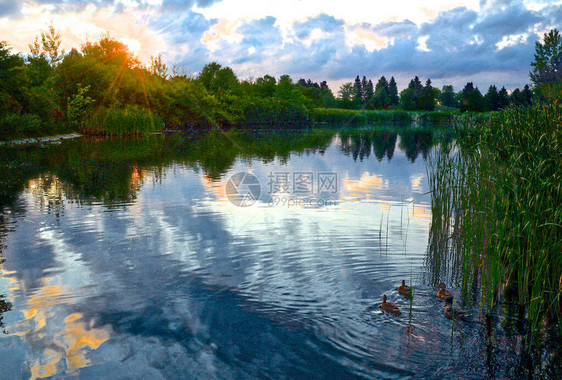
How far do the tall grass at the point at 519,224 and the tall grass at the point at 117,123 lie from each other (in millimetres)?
40115

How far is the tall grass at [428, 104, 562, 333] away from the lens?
18.3ft

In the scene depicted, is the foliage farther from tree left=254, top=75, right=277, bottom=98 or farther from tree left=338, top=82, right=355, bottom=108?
tree left=338, top=82, right=355, bottom=108

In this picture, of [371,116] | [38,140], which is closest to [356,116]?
[371,116]

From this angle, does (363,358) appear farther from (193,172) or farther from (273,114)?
(273,114)

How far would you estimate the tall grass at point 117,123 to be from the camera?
142 feet

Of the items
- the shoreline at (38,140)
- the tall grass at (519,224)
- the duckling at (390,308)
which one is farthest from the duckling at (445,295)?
the shoreline at (38,140)

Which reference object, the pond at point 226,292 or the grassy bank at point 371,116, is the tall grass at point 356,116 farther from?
the pond at point 226,292

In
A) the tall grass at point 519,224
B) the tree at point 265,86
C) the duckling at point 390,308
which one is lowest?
the duckling at point 390,308

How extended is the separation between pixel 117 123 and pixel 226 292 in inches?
1572

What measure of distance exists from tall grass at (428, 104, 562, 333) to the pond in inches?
19.6

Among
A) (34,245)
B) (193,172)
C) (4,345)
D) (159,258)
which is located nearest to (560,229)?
(159,258)

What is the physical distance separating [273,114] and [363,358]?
2773 inches

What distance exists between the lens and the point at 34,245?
29.7 feet

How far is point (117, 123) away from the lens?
43156 mm
